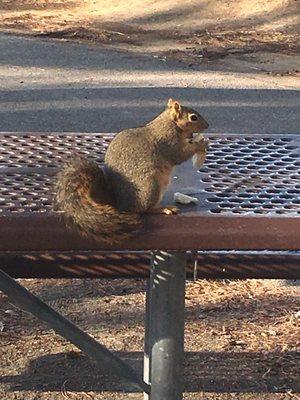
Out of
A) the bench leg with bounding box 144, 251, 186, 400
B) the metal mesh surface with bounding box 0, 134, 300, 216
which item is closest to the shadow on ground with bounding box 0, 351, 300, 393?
the bench leg with bounding box 144, 251, 186, 400

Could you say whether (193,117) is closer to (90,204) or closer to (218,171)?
(218,171)

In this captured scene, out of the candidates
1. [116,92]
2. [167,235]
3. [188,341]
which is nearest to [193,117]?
[167,235]

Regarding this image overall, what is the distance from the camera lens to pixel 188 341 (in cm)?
383

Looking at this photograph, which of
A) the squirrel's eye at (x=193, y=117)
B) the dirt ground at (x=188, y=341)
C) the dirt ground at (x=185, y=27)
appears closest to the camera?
the squirrel's eye at (x=193, y=117)

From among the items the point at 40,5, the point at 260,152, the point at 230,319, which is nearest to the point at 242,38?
the point at 40,5

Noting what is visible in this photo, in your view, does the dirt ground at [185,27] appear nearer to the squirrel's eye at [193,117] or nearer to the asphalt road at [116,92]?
the asphalt road at [116,92]

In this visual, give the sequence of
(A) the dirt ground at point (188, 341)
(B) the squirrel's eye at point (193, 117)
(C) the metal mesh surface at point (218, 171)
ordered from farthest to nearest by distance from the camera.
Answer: (A) the dirt ground at point (188, 341) → (B) the squirrel's eye at point (193, 117) → (C) the metal mesh surface at point (218, 171)

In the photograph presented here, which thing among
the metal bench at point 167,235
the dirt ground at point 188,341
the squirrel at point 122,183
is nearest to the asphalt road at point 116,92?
the dirt ground at point 188,341

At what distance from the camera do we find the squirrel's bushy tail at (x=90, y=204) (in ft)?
7.11

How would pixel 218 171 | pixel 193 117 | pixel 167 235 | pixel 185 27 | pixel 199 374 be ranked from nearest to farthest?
pixel 167 235, pixel 193 117, pixel 218 171, pixel 199 374, pixel 185 27

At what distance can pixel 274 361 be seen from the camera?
3674 mm

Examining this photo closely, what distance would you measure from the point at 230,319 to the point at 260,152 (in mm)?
1147

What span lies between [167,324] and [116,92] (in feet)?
18.5

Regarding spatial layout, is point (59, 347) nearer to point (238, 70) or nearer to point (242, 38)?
point (238, 70)
